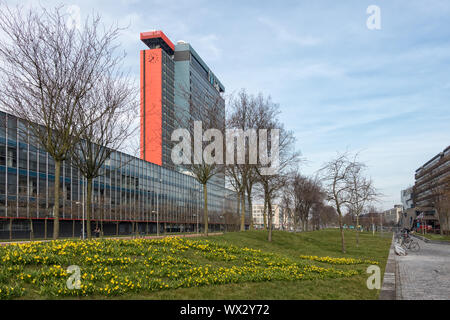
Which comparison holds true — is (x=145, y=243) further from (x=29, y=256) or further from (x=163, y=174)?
(x=163, y=174)

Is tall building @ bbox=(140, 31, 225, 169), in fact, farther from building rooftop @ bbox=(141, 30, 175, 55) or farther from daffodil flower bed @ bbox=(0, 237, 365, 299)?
daffodil flower bed @ bbox=(0, 237, 365, 299)

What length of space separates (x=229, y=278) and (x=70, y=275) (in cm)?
402

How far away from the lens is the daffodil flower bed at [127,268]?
7965 millimetres

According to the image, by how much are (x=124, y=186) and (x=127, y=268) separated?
6457 centimetres

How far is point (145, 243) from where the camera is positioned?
1373 cm

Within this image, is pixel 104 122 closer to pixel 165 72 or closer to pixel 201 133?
pixel 201 133

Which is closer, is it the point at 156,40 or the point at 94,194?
the point at 94,194

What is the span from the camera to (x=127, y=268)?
9.95 metres

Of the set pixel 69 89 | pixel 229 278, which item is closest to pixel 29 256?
pixel 229 278

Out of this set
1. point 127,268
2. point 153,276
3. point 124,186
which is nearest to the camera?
point 153,276

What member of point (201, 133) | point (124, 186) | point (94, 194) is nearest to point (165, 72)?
point (124, 186)

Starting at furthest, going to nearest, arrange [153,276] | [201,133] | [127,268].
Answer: [201,133] < [127,268] < [153,276]

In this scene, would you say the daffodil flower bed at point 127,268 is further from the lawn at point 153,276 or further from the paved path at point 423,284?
the paved path at point 423,284

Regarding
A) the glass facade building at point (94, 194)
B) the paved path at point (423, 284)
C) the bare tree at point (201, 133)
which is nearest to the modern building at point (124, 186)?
the glass facade building at point (94, 194)
